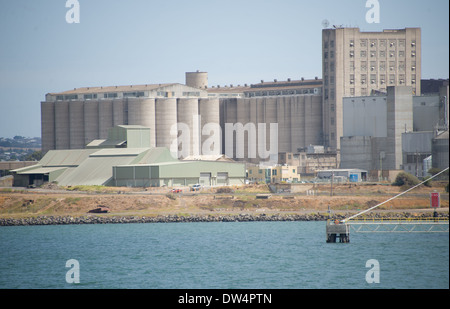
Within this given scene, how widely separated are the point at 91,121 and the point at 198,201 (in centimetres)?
5714

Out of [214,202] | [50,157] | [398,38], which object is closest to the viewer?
[214,202]

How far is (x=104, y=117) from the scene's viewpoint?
153 metres

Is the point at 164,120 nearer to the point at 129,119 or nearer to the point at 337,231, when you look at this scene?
the point at 129,119

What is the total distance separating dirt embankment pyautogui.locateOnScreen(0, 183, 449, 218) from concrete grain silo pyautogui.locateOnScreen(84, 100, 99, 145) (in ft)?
152

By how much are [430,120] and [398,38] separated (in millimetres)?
24885

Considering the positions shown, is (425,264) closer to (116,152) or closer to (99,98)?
(116,152)

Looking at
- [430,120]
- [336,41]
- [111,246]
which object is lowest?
[111,246]

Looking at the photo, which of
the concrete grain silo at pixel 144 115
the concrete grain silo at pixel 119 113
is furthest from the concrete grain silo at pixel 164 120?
the concrete grain silo at pixel 119 113

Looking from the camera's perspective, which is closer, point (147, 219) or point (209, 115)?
point (147, 219)

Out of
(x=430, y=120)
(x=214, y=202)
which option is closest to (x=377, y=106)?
(x=430, y=120)

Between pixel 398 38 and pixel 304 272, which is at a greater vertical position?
pixel 398 38

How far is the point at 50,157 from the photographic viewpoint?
438ft

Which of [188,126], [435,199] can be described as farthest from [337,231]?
[188,126]

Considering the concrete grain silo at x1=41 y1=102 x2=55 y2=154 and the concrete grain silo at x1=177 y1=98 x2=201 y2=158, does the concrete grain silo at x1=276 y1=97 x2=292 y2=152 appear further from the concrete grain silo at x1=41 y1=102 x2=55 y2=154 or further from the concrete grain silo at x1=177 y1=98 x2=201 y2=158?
the concrete grain silo at x1=41 y1=102 x2=55 y2=154
